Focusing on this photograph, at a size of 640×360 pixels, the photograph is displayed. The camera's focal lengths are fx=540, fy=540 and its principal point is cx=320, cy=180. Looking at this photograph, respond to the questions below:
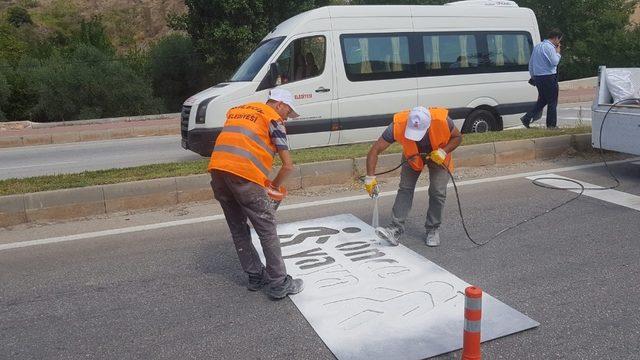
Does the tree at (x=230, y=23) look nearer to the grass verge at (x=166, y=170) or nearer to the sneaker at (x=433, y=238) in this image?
the grass verge at (x=166, y=170)

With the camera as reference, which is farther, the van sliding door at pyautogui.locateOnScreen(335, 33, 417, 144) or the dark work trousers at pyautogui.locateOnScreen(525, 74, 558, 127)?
the dark work trousers at pyautogui.locateOnScreen(525, 74, 558, 127)

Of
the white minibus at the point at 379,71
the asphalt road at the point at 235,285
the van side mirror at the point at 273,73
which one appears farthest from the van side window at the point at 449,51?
the asphalt road at the point at 235,285

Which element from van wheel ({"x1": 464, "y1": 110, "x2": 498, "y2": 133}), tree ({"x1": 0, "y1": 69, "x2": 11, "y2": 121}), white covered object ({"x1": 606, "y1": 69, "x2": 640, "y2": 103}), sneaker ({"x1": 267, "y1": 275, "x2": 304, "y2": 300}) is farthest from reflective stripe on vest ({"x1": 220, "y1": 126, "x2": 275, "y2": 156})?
tree ({"x1": 0, "y1": 69, "x2": 11, "y2": 121})

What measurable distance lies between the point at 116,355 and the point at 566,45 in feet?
93.4

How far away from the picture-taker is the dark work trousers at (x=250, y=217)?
12.5ft

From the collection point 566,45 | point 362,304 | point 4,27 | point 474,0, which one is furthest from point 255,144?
point 4,27

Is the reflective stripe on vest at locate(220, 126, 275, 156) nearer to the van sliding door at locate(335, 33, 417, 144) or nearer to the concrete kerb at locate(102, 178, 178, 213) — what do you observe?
the concrete kerb at locate(102, 178, 178, 213)

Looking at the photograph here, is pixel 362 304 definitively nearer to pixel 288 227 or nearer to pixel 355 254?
pixel 355 254

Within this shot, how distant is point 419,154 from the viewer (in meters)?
4.70

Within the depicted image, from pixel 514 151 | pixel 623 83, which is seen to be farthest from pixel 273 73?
pixel 623 83

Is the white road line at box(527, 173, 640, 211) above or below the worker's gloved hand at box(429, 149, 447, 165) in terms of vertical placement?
below

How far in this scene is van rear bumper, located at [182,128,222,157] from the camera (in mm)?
8180

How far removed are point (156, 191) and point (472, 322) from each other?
4675 mm

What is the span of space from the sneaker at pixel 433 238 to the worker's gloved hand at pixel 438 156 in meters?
0.72
